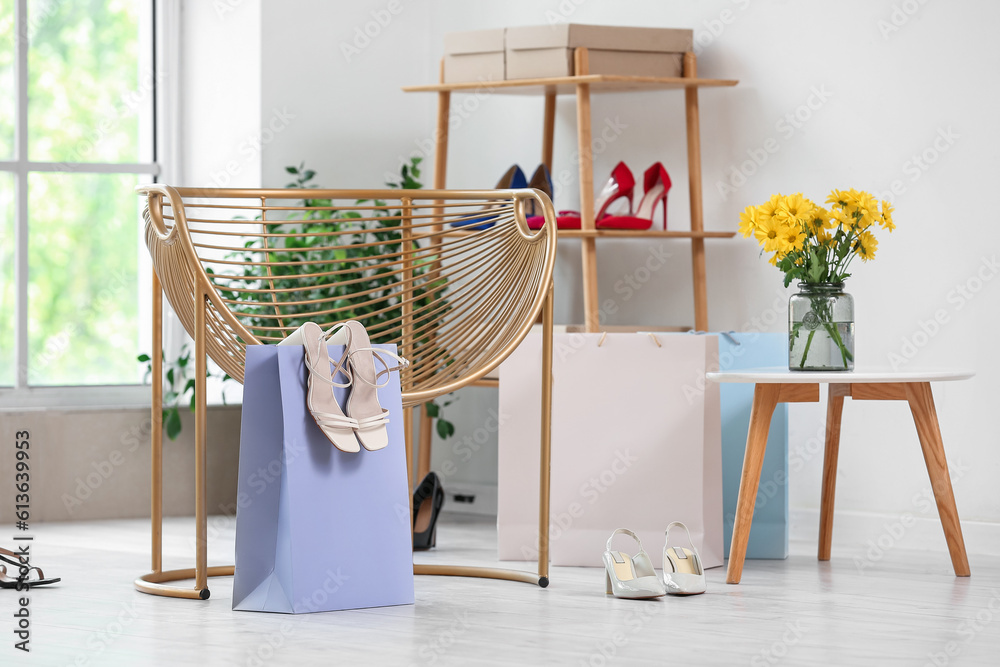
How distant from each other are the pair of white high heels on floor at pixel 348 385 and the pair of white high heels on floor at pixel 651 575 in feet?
1.60

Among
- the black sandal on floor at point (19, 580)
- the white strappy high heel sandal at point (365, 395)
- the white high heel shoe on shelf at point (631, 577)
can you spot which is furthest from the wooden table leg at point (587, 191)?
the black sandal on floor at point (19, 580)

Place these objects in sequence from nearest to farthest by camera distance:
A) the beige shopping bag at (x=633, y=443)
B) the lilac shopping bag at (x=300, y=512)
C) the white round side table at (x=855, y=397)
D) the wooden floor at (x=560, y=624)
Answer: the wooden floor at (x=560, y=624), the lilac shopping bag at (x=300, y=512), the white round side table at (x=855, y=397), the beige shopping bag at (x=633, y=443)

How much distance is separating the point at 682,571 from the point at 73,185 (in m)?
2.26

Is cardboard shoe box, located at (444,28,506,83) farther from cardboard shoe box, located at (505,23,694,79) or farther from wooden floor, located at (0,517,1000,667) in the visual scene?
wooden floor, located at (0,517,1000,667)

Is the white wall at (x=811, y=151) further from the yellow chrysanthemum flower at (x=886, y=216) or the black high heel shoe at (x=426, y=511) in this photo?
the black high heel shoe at (x=426, y=511)

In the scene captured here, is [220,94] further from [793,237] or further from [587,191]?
[793,237]

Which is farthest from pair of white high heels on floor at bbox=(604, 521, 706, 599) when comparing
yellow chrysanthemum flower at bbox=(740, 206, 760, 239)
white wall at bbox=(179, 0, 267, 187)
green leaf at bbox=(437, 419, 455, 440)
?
white wall at bbox=(179, 0, 267, 187)

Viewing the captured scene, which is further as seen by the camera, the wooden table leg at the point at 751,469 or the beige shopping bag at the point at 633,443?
the beige shopping bag at the point at 633,443

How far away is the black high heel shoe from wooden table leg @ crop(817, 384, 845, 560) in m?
0.87

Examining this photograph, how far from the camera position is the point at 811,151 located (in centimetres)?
287

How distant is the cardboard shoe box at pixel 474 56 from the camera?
299cm

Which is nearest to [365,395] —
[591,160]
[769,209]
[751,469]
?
[751,469]

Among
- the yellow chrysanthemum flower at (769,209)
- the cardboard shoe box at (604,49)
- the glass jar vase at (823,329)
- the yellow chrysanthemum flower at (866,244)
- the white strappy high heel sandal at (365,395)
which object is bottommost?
the white strappy high heel sandal at (365,395)

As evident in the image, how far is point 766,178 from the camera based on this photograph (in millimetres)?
2945
